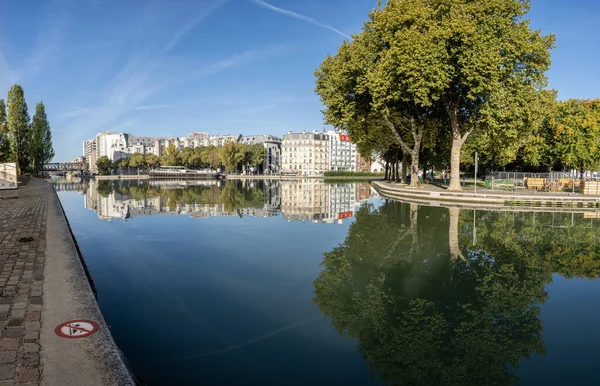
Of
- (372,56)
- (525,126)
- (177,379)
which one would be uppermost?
(372,56)

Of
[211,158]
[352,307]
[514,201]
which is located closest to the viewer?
[352,307]

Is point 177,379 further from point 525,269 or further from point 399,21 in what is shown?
point 399,21

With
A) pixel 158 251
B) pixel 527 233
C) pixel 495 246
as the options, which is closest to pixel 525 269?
pixel 495 246

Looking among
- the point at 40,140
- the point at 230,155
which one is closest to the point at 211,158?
the point at 230,155

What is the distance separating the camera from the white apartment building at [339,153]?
18362cm

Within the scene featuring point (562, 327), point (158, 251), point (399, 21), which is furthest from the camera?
point (399, 21)

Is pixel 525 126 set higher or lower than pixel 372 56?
lower

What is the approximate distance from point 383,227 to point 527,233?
546 cm

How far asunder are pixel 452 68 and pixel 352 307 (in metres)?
28.1

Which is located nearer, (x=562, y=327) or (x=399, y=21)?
(x=562, y=327)

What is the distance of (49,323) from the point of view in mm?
5500

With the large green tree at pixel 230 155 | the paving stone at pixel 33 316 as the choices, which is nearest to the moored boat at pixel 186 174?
the large green tree at pixel 230 155

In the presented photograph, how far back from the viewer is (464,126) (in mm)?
37969

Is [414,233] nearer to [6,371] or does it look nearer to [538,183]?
[6,371]
